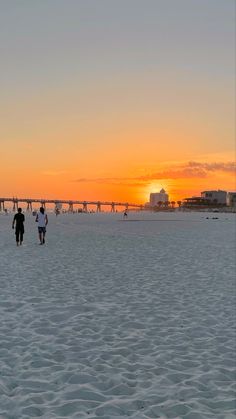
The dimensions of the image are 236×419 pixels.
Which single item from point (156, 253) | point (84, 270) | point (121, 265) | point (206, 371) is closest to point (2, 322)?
point (206, 371)

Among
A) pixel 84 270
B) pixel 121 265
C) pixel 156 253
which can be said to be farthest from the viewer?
pixel 156 253

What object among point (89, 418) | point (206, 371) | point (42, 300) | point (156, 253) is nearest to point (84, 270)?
point (42, 300)

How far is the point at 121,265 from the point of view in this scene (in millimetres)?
17203

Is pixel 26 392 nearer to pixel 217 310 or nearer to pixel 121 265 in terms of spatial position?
pixel 217 310

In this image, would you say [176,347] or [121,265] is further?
[121,265]

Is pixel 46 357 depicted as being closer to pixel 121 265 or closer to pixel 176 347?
pixel 176 347

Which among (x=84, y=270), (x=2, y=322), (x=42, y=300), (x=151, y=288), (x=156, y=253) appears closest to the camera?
(x=2, y=322)

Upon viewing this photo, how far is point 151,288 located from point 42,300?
3160 mm

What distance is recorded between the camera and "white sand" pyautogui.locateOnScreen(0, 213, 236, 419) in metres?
5.40

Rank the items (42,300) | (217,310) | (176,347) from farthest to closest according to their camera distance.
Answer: (42,300), (217,310), (176,347)

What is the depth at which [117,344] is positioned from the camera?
7.60 meters

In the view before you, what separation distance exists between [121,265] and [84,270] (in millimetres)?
1883

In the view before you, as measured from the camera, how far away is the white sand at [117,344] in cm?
540

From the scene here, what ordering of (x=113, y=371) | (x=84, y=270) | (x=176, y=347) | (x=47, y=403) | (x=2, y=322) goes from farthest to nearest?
(x=84, y=270)
(x=2, y=322)
(x=176, y=347)
(x=113, y=371)
(x=47, y=403)
